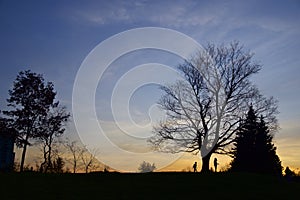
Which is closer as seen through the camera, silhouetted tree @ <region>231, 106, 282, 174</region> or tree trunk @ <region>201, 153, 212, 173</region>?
tree trunk @ <region>201, 153, 212, 173</region>

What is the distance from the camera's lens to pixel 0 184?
2330cm

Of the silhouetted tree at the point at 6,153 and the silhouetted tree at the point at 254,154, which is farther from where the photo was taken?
the silhouetted tree at the point at 254,154

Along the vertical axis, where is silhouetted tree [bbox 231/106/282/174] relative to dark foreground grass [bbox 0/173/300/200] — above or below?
above

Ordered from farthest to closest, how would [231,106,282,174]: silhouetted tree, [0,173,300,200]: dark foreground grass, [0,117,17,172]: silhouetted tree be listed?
[231,106,282,174]: silhouetted tree, [0,117,17,172]: silhouetted tree, [0,173,300,200]: dark foreground grass

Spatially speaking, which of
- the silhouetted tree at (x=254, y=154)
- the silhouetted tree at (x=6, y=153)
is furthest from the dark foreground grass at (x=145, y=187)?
the silhouetted tree at (x=254, y=154)

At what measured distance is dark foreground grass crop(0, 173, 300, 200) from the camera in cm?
2101

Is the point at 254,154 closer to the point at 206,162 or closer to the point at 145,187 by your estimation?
the point at 206,162

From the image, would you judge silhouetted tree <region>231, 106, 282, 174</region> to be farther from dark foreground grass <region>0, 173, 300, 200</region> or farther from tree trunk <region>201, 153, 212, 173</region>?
dark foreground grass <region>0, 173, 300, 200</region>

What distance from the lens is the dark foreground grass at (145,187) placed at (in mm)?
21009

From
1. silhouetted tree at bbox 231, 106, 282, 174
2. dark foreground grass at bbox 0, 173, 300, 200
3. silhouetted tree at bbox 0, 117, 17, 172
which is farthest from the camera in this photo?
silhouetted tree at bbox 231, 106, 282, 174

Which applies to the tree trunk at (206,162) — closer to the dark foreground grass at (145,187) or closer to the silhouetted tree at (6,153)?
the dark foreground grass at (145,187)

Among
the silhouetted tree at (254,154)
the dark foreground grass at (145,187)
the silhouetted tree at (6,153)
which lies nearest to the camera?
the dark foreground grass at (145,187)

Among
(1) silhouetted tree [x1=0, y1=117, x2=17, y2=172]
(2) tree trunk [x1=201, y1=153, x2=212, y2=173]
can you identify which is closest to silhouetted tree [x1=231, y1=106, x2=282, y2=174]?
(2) tree trunk [x1=201, y1=153, x2=212, y2=173]

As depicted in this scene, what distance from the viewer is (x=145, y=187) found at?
24.0m
